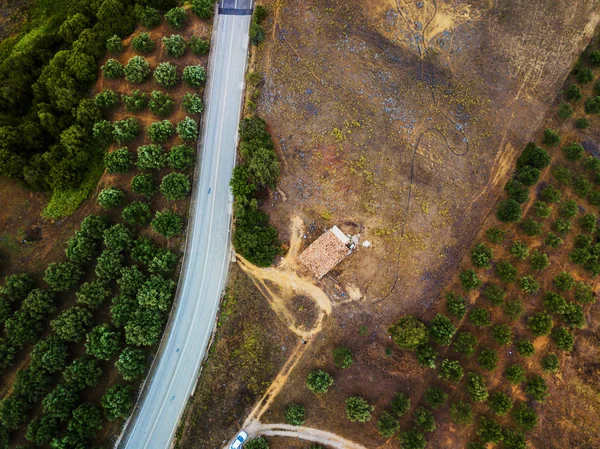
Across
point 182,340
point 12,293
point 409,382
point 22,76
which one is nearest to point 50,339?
point 12,293

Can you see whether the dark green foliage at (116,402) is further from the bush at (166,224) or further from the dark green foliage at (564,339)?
the dark green foliage at (564,339)

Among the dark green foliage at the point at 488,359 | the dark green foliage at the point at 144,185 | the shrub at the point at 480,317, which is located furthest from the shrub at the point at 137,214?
the dark green foliage at the point at 488,359

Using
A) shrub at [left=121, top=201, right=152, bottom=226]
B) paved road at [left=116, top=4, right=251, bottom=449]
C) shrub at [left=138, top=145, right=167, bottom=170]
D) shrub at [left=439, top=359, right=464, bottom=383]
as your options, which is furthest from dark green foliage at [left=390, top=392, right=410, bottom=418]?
shrub at [left=138, top=145, right=167, bottom=170]

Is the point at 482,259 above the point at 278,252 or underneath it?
above

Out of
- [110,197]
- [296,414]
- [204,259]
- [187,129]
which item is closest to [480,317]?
[296,414]

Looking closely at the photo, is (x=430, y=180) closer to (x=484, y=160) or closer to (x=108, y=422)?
(x=484, y=160)
